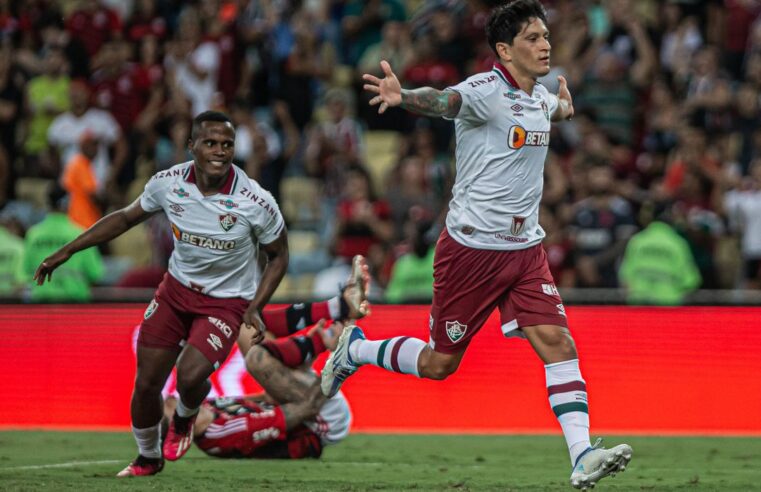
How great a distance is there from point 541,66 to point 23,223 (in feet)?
37.7

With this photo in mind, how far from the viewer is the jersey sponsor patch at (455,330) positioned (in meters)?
8.46

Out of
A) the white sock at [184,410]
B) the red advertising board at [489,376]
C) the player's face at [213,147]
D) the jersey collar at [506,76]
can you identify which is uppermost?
the jersey collar at [506,76]

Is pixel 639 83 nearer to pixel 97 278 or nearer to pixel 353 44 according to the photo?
pixel 353 44

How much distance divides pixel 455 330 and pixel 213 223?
198 centimetres

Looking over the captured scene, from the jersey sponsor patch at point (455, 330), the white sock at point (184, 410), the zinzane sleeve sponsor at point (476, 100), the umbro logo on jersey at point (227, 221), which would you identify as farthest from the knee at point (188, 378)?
the zinzane sleeve sponsor at point (476, 100)

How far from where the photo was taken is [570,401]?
7941 millimetres

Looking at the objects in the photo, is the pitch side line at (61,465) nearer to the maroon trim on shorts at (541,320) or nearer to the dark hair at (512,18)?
the maroon trim on shorts at (541,320)

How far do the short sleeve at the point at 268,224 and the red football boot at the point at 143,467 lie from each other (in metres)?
1.72

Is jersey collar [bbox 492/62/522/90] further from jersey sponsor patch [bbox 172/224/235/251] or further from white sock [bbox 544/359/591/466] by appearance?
jersey sponsor patch [bbox 172/224/235/251]

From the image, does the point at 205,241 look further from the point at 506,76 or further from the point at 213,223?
the point at 506,76

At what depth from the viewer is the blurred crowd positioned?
15.4 m

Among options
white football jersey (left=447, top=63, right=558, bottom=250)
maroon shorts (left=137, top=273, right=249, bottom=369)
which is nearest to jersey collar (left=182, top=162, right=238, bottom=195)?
maroon shorts (left=137, top=273, right=249, bottom=369)

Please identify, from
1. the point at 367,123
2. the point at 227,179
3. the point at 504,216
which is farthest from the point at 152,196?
the point at 367,123

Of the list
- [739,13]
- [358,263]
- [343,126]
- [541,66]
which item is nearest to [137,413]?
[358,263]
